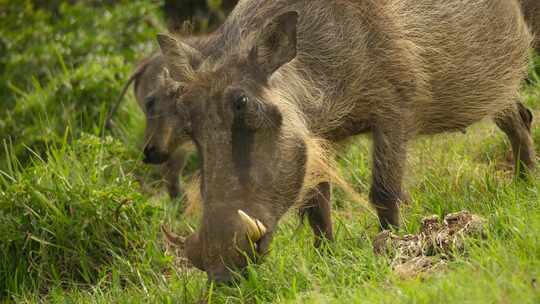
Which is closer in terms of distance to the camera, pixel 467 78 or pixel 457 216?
pixel 457 216

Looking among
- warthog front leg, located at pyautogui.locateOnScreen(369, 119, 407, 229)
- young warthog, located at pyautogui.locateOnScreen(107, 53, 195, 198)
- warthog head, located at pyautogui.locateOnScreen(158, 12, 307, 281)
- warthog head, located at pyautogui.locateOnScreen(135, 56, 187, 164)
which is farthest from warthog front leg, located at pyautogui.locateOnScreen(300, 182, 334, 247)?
warthog head, located at pyautogui.locateOnScreen(135, 56, 187, 164)

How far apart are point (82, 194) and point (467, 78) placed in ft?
6.70

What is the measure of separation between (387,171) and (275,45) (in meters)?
0.88

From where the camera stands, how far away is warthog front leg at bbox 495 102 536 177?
17.9 ft

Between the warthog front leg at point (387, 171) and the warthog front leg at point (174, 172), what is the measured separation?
6.70 feet

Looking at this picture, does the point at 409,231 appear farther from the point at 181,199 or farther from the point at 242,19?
the point at 181,199

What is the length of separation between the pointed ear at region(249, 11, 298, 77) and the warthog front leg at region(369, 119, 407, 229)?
2.32ft

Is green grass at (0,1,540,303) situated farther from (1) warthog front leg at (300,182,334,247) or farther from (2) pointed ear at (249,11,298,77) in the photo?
(2) pointed ear at (249,11,298,77)

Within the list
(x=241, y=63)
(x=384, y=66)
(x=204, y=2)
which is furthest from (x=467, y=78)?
(x=204, y=2)

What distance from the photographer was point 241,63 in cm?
422

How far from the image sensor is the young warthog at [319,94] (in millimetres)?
3961

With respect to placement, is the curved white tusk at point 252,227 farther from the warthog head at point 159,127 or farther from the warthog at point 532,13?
the warthog at point 532,13

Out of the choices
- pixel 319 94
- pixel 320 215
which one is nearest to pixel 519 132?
pixel 320 215

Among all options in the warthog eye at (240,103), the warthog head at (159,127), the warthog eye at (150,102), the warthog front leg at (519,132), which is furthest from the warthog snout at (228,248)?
the warthog eye at (150,102)
